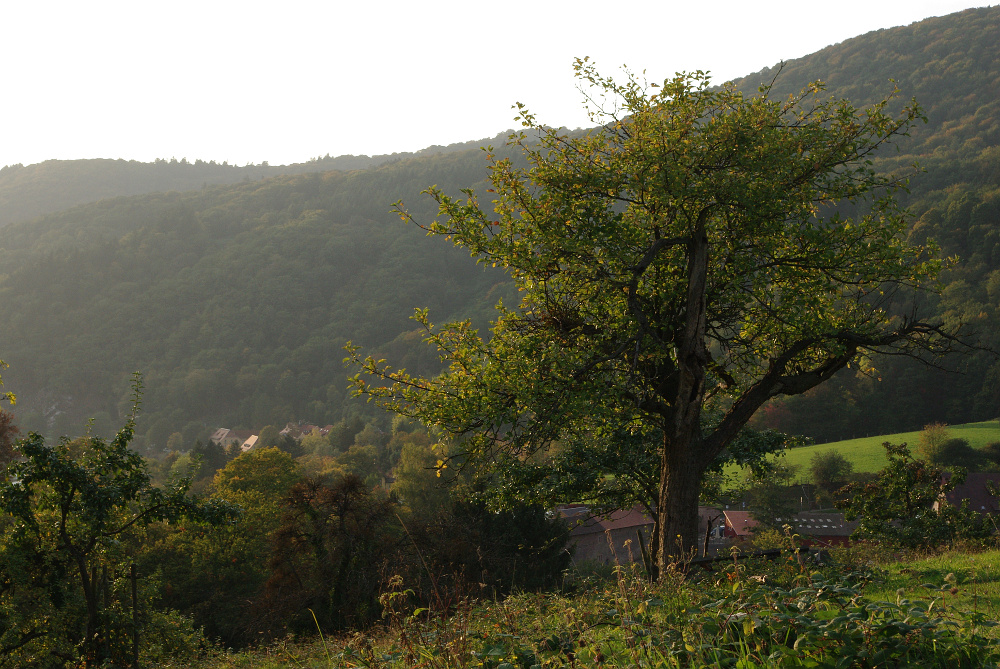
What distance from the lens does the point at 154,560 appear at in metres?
37.4

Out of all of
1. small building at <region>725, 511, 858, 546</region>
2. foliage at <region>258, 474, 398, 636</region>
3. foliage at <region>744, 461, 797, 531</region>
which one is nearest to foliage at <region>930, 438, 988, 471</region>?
small building at <region>725, 511, 858, 546</region>

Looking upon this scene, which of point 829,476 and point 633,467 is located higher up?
point 633,467

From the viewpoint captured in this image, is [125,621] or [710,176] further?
[125,621]

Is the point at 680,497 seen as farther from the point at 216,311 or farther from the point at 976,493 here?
the point at 216,311

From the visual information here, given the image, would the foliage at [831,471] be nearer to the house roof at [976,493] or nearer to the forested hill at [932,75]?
the house roof at [976,493]

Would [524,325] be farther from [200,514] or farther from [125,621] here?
[125,621]

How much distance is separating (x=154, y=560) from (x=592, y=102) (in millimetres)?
36807

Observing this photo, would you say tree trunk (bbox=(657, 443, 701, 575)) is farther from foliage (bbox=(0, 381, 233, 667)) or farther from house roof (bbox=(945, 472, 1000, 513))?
house roof (bbox=(945, 472, 1000, 513))

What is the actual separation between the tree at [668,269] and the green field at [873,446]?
54.5m

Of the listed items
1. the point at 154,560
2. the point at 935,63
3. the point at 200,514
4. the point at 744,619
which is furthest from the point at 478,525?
the point at 935,63

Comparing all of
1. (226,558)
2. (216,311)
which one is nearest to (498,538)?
(226,558)

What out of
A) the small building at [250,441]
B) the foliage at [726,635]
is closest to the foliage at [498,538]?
the foliage at [726,635]

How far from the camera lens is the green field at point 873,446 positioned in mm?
59534

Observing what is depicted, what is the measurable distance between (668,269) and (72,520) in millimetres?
12077
